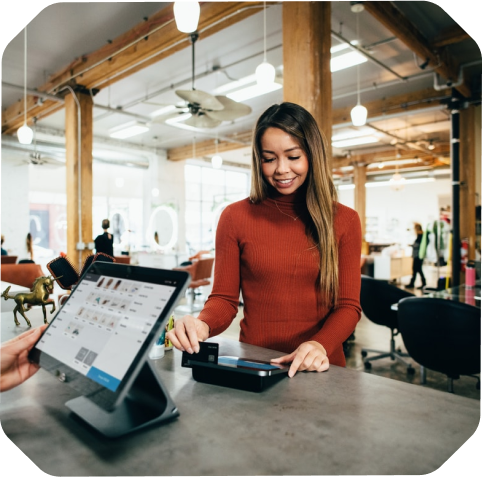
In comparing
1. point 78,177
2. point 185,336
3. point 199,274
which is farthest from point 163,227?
point 185,336

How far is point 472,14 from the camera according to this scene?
743 millimetres

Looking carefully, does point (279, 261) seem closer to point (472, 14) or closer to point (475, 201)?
point (472, 14)

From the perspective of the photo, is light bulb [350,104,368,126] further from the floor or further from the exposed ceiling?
the floor

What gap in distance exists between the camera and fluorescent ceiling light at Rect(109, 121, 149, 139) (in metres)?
9.04

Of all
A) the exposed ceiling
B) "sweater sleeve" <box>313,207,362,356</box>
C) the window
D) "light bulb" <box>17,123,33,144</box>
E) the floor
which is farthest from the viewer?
the window

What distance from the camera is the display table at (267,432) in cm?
57

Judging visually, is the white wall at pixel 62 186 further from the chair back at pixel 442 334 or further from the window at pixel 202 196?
the chair back at pixel 442 334

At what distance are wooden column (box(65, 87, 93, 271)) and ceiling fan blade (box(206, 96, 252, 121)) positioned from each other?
2.72 metres

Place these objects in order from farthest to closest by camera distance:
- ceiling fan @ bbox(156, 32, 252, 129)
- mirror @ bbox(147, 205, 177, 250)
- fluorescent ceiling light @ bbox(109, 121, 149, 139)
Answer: mirror @ bbox(147, 205, 177, 250), fluorescent ceiling light @ bbox(109, 121, 149, 139), ceiling fan @ bbox(156, 32, 252, 129)

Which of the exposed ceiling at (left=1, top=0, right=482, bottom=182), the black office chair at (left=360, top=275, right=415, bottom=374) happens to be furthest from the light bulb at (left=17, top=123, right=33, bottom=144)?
the black office chair at (left=360, top=275, right=415, bottom=374)

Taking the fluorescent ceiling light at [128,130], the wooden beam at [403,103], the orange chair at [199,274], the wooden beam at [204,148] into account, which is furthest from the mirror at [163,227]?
the wooden beam at [403,103]

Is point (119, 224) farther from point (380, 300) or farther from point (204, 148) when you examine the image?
point (380, 300)

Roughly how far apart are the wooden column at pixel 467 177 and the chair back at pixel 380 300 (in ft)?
12.5

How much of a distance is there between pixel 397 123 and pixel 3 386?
31.9 ft
